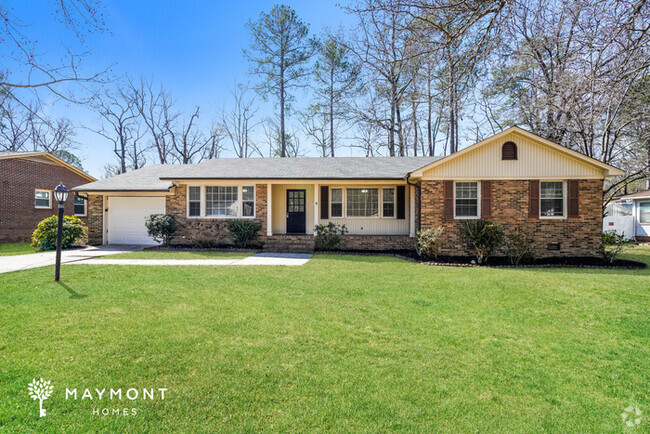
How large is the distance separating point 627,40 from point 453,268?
5.63m

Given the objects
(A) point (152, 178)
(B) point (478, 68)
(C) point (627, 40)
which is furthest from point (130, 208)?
(C) point (627, 40)

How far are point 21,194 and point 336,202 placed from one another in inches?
643

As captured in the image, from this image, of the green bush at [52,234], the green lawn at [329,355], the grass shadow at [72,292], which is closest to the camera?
the green lawn at [329,355]

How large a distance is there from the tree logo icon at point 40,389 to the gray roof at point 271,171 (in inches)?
375

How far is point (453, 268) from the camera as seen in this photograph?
8281mm

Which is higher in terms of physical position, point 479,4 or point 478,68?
point 479,4

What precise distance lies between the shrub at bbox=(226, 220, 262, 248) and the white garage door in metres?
3.65

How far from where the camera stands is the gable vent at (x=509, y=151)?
9.91 meters

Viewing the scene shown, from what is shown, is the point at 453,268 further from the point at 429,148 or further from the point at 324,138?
the point at 324,138

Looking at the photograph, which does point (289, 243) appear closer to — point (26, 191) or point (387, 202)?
point (387, 202)

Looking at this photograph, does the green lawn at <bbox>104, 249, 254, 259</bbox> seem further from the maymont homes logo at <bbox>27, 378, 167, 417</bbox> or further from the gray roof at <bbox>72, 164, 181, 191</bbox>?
the maymont homes logo at <bbox>27, 378, 167, 417</bbox>

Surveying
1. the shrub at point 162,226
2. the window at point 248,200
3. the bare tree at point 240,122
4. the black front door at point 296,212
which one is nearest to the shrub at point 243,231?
the window at point 248,200

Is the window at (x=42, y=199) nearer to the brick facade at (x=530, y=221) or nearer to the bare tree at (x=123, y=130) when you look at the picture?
the bare tree at (x=123, y=130)

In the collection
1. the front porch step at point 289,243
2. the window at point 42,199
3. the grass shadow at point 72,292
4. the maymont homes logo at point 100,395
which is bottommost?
the maymont homes logo at point 100,395
